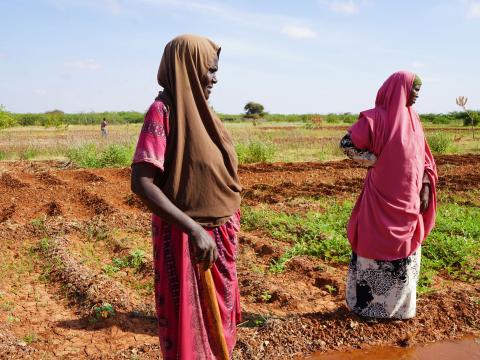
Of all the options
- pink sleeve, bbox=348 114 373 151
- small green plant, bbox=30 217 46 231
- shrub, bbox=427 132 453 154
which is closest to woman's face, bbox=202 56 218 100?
pink sleeve, bbox=348 114 373 151

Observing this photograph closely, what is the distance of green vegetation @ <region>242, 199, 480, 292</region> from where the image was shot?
182 inches

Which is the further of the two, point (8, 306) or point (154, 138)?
point (8, 306)

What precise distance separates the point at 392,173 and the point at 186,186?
1.72 m

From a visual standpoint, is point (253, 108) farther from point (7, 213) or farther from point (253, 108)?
point (7, 213)

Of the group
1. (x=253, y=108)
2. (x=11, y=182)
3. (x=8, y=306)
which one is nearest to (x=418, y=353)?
(x=8, y=306)

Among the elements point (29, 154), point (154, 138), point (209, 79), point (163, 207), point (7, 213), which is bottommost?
point (7, 213)

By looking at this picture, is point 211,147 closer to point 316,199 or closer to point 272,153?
point 316,199

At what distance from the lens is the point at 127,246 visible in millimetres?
5512

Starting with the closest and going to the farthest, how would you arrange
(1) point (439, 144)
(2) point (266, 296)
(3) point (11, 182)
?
(2) point (266, 296), (3) point (11, 182), (1) point (439, 144)

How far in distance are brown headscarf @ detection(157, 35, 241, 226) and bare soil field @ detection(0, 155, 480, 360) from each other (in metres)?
1.40

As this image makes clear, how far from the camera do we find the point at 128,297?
13.0 feet

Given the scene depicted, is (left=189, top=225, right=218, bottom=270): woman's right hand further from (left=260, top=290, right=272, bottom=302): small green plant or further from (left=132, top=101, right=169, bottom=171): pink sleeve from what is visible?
(left=260, top=290, right=272, bottom=302): small green plant

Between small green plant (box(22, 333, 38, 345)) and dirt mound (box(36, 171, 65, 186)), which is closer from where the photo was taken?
small green plant (box(22, 333, 38, 345))

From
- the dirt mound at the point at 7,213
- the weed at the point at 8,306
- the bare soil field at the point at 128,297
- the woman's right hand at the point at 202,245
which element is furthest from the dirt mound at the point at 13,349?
the dirt mound at the point at 7,213
